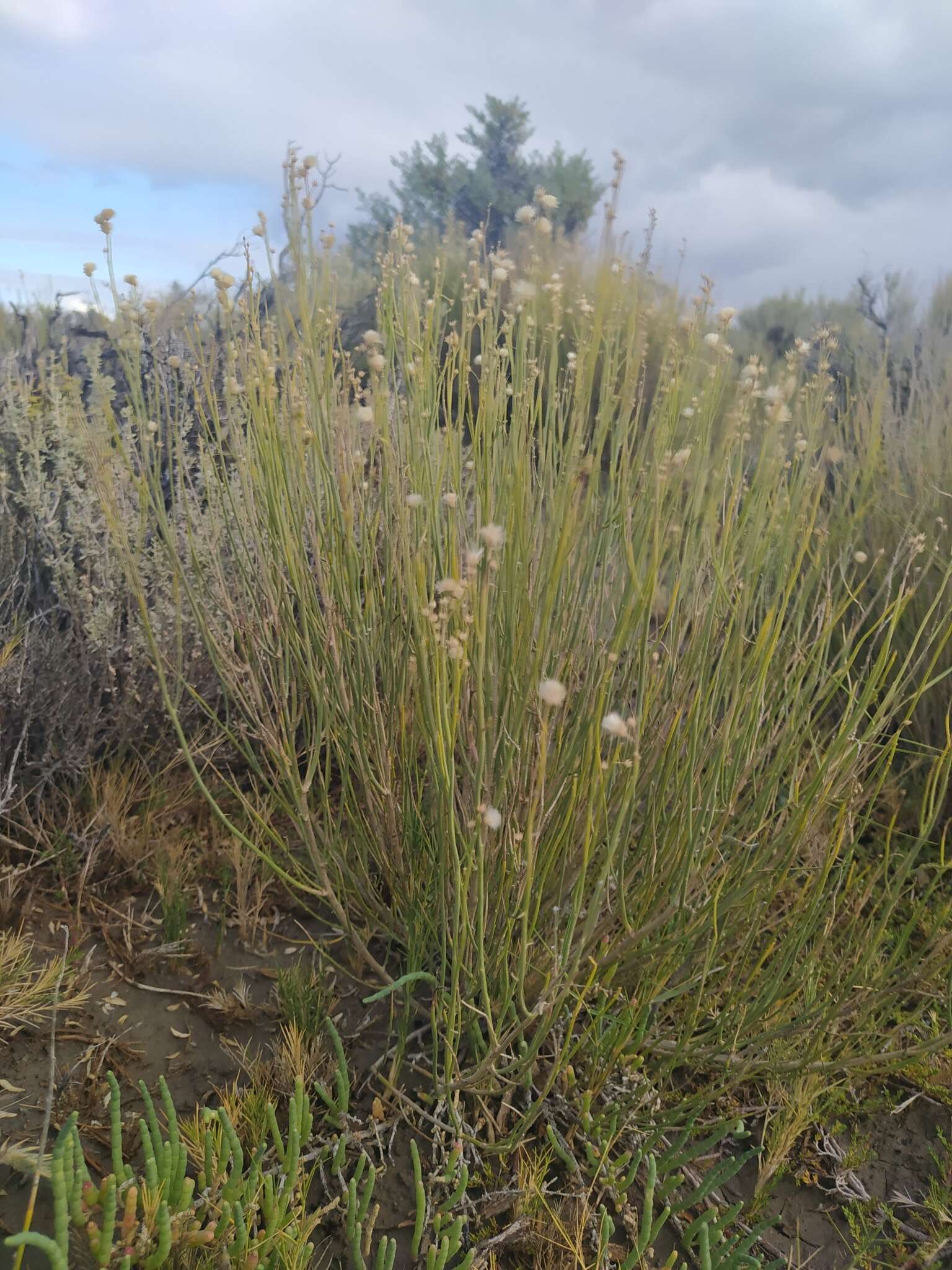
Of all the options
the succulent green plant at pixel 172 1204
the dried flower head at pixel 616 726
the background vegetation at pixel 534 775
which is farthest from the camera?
the background vegetation at pixel 534 775

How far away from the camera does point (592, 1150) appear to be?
1.46 metres

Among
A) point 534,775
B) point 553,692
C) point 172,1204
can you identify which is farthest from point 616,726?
point 172,1204

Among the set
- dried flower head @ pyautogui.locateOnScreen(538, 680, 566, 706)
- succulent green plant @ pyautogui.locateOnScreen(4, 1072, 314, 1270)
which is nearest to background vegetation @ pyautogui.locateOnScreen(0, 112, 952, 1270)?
succulent green plant @ pyautogui.locateOnScreen(4, 1072, 314, 1270)

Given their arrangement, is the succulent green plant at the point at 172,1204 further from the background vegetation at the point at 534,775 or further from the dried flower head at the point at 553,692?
the dried flower head at the point at 553,692

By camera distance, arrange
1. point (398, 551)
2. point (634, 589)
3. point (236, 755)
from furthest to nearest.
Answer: point (236, 755), point (398, 551), point (634, 589)

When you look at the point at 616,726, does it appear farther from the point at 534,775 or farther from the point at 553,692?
the point at 534,775

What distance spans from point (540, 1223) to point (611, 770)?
788 millimetres

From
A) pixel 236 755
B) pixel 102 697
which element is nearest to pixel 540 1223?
pixel 236 755

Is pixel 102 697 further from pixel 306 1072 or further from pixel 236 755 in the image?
pixel 306 1072

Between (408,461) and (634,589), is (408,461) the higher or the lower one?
the higher one

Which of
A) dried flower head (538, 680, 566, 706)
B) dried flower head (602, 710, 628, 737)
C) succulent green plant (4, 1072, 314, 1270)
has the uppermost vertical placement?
dried flower head (538, 680, 566, 706)

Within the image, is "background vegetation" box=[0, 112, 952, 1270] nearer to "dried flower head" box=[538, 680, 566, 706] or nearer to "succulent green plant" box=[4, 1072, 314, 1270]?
"succulent green plant" box=[4, 1072, 314, 1270]

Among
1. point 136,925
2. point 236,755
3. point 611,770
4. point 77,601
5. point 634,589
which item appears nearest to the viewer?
point 634,589

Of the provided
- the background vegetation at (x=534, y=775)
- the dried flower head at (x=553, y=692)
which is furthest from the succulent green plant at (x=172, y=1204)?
the dried flower head at (x=553, y=692)
